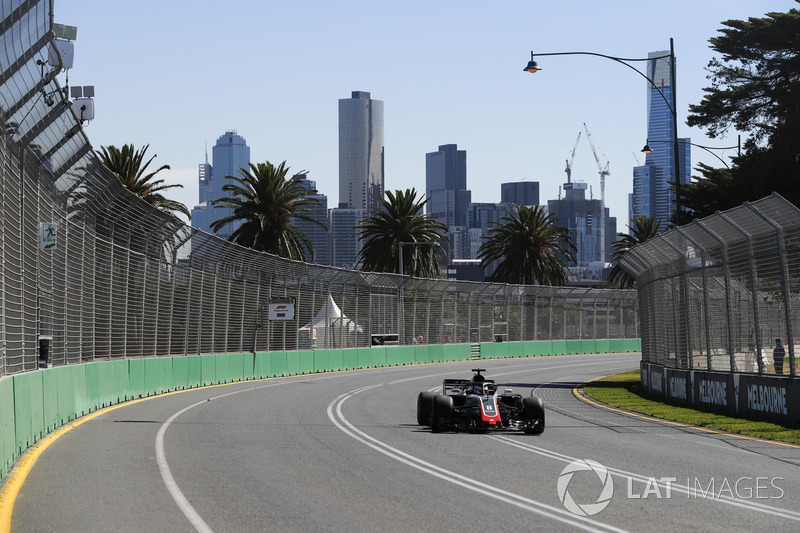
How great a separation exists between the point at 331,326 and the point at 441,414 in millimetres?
27785

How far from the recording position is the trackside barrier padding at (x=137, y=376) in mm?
12755

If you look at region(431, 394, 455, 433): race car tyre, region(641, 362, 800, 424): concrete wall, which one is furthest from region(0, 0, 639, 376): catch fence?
region(641, 362, 800, 424): concrete wall

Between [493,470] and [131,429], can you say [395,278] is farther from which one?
[493,470]

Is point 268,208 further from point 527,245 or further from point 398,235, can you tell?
point 527,245

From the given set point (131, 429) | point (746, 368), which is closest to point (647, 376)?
point (746, 368)

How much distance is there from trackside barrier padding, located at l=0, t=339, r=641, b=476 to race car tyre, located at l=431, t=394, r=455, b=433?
5.57m

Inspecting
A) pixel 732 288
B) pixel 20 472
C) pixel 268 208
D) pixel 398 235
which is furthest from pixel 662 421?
pixel 398 235

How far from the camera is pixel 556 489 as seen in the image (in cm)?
1011

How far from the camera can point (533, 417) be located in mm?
15898

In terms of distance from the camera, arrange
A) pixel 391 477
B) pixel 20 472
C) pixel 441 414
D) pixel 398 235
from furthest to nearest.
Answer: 1. pixel 398 235
2. pixel 441 414
3. pixel 20 472
4. pixel 391 477

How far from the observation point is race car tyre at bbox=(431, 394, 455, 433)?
637 inches

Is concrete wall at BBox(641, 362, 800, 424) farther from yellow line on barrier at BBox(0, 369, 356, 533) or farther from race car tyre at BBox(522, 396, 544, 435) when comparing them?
yellow line on barrier at BBox(0, 369, 356, 533)

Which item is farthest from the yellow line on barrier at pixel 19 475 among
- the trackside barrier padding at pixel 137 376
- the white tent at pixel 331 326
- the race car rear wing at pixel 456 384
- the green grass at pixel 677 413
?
the white tent at pixel 331 326

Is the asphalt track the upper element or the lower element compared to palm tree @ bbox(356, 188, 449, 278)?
lower
